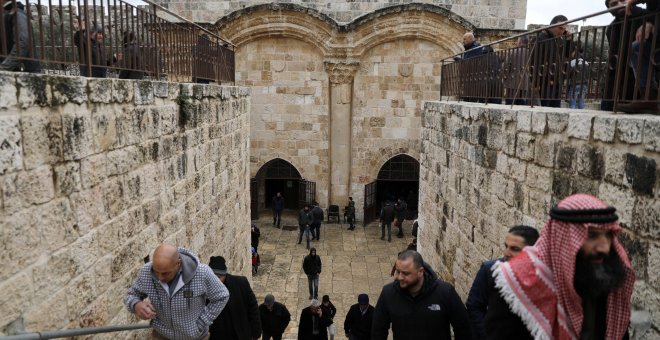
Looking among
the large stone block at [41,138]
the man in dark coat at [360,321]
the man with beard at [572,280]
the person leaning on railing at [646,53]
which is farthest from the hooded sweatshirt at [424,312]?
the man in dark coat at [360,321]

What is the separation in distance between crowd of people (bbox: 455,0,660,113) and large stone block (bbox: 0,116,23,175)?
3.72 meters

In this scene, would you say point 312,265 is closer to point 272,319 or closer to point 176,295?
point 272,319

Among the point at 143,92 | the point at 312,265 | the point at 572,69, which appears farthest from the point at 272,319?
the point at 572,69

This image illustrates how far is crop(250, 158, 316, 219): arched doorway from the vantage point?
52.9 ft

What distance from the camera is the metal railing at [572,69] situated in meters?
3.53

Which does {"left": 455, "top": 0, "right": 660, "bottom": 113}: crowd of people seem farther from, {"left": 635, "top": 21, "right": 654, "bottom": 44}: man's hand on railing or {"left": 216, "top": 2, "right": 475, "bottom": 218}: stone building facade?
{"left": 216, "top": 2, "right": 475, "bottom": 218}: stone building facade

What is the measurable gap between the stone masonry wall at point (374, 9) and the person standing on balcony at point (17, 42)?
12408 millimetres

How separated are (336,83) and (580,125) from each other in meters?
12.2

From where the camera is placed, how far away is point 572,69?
4.96 meters

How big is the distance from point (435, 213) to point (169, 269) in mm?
5599

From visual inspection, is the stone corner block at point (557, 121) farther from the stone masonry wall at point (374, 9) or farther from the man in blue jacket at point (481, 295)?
the stone masonry wall at point (374, 9)

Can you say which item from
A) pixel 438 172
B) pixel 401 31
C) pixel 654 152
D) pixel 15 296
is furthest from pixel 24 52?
pixel 401 31

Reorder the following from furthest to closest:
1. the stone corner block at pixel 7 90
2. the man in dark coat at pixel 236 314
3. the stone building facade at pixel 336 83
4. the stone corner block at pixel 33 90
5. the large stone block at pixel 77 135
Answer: the stone building facade at pixel 336 83
the man in dark coat at pixel 236 314
the large stone block at pixel 77 135
the stone corner block at pixel 33 90
the stone corner block at pixel 7 90

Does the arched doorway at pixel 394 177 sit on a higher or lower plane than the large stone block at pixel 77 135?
lower
